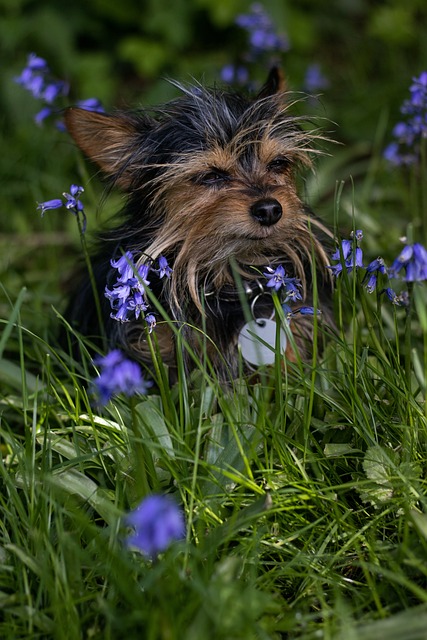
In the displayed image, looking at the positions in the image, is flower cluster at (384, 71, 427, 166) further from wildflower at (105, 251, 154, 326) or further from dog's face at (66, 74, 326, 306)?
wildflower at (105, 251, 154, 326)

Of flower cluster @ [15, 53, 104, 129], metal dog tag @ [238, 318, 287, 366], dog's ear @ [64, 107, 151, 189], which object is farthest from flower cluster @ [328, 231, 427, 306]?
flower cluster @ [15, 53, 104, 129]

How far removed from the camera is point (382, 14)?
6.13 meters

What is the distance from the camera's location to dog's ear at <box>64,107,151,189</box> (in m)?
2.97

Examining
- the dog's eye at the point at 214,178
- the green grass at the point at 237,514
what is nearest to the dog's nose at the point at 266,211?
the dog's eye at the point at 214,178

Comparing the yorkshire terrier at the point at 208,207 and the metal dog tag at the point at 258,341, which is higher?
the yorkshire terrier at the point at 208,207

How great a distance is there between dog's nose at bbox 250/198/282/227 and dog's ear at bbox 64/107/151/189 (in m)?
0.50

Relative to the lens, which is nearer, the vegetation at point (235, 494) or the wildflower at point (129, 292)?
the vegetation at point (235, 494)

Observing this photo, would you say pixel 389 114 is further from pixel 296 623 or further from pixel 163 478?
pixel 296 623

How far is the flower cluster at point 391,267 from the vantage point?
6.98 ft

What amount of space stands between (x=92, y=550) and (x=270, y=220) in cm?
121

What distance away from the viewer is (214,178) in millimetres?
2930

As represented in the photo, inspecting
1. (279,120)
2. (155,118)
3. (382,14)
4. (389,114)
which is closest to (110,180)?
(155,118)

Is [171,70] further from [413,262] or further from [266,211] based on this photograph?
[413,262]

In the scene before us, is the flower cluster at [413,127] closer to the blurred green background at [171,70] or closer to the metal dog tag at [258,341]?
the blurred green background at [171,70]
